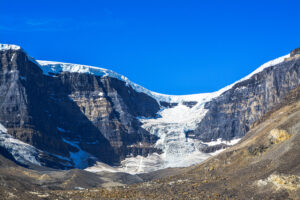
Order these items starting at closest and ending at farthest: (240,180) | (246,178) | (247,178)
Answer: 1. (247,178)
2. (246,178)
3. (240,180)

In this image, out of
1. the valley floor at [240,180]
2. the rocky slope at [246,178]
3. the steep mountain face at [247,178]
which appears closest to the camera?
the valley floor at [240,180]

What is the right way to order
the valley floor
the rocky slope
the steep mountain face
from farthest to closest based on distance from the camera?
the rocky slope → the steep mountain face → the valley floor

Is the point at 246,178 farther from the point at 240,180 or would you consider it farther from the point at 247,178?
the point at 240,180

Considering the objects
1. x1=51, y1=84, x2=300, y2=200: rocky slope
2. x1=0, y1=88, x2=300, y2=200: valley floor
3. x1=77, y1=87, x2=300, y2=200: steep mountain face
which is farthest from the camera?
x1=51, y1=84, x2=300, y2=200: rocky slope

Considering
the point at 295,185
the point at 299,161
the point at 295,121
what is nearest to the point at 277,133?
the point at 295,121

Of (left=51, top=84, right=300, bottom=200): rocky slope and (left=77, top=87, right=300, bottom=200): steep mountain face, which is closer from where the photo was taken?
(left=77, top=87, right=300, bottom=200): steep mountain face

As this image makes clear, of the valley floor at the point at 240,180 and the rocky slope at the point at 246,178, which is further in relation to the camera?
the rocky slope at the point at 246,178

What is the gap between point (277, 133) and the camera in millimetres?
112938

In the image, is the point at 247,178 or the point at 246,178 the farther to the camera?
the point at 246,178

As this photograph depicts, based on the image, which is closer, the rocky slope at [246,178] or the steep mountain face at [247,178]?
the steep mountain face at [247,178]

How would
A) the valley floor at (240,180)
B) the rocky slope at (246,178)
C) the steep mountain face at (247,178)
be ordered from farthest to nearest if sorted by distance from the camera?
1. the rocky slope at (246,178)
2. the steep mountain face at (247,178)
3. the valley floor at (240,180)

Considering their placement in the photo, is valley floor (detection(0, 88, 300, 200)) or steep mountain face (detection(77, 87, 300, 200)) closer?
valley floor (detection(0, 88, 300, 200))

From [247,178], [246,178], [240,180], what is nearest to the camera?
[247,178]

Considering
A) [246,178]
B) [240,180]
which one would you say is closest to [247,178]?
[246,178]
